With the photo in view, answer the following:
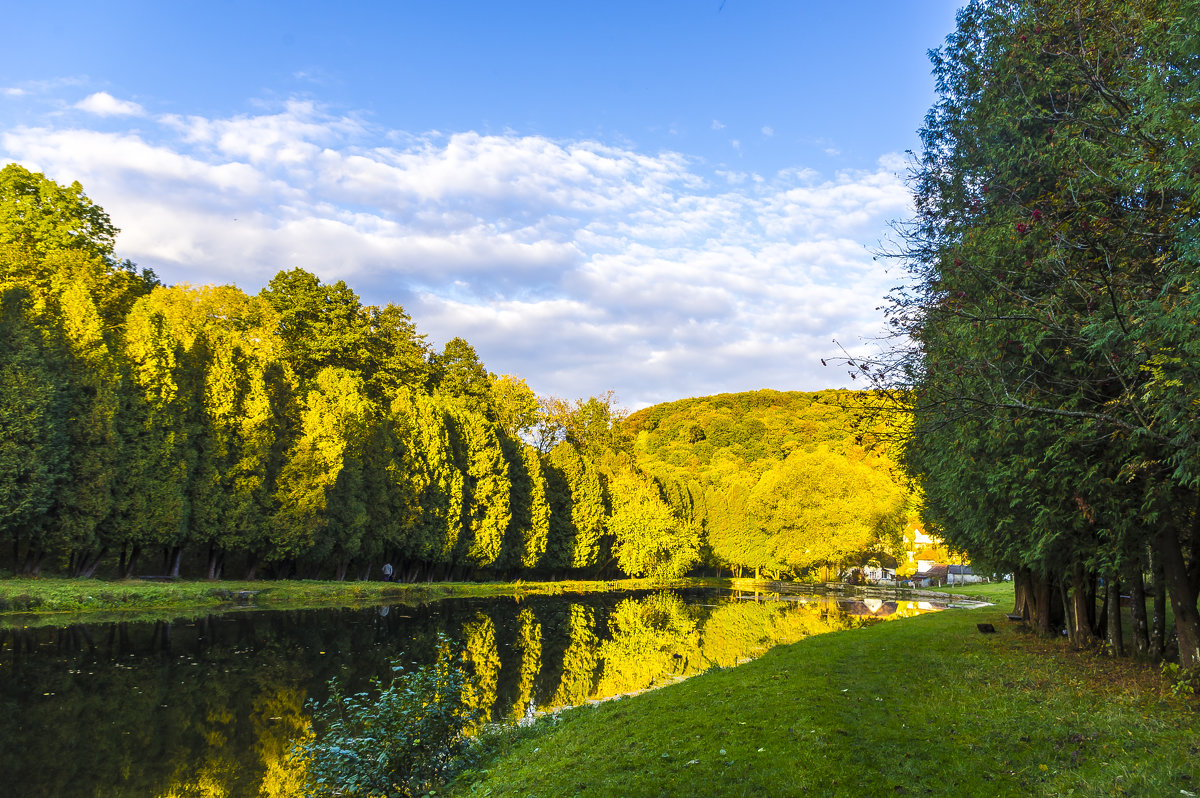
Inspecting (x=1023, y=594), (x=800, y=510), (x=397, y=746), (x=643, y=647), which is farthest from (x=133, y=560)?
(x=800, y=510)

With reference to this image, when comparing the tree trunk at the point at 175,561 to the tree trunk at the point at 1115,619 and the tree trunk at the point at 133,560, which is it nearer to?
the tree trunk at the point at 133,560

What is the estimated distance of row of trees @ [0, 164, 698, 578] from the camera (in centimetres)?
3023

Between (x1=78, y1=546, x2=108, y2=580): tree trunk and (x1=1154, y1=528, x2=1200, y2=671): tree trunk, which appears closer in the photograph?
(x1=1154, y1=528, x2=1200, y2=671): tree trunk

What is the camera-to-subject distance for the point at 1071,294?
35.6 ft

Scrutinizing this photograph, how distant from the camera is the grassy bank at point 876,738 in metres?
8.24

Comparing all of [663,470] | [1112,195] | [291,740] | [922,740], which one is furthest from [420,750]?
[663,470]

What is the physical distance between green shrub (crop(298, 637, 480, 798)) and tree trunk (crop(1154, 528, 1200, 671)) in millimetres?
12144

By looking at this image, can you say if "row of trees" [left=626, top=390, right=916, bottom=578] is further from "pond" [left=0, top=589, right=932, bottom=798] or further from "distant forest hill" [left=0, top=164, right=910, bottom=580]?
"pond" [left=0, top=589, right=932, bottom=798]

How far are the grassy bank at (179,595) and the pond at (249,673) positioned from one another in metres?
2.57

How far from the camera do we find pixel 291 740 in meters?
13.3

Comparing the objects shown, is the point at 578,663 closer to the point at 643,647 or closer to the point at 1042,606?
the point at 643,647

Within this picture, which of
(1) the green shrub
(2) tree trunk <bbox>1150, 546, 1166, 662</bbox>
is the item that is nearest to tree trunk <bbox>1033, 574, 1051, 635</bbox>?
(2) tree trunk <bbox>1150, 546, 1166, 662</bbox>

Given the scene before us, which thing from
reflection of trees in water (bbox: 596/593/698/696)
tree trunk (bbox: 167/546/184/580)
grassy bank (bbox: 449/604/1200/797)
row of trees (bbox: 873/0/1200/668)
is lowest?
reflection of trees in water (bbox: 596/593/698/696)

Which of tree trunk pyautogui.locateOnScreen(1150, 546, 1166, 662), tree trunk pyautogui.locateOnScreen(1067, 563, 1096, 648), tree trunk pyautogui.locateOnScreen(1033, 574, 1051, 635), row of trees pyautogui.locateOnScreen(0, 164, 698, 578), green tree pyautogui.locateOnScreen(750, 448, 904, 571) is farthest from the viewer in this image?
green tree pyautogui.locateOnScreen(750, 448, 904, 571)
